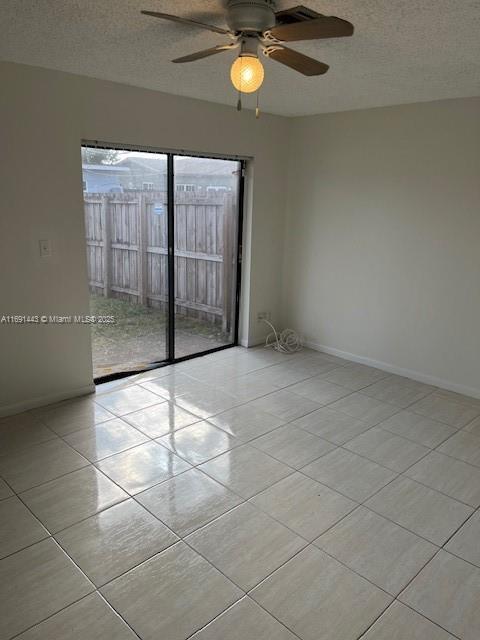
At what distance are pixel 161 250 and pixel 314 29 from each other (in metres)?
2.50

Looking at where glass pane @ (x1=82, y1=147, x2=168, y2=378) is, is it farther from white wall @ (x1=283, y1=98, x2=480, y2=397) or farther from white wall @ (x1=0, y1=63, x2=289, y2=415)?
white wall @ (x1=283, y1=98, x2=480, y2=397)

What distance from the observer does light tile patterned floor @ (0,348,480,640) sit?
1791 millimetres

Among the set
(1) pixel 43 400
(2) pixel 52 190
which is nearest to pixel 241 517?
(1) pixel 43 400

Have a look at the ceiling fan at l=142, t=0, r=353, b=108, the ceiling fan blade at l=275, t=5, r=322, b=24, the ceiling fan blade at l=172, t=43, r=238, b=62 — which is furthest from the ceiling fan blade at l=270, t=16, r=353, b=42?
the ceiling fan blade at l=172, t=43, r=238, b=62

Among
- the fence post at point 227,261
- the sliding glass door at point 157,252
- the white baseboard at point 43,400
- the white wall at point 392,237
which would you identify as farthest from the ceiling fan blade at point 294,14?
the white baseboard at point 43,400

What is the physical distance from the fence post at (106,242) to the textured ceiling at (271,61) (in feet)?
3.01

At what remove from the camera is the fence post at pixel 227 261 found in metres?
4.54

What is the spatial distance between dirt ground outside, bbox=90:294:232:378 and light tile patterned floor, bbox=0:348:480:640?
0.56 metres

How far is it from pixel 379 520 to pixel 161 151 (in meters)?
3.04

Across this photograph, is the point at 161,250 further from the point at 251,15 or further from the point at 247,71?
the point at 251,15

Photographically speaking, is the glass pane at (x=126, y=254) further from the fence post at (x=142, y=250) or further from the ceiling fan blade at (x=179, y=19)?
the ceiling fan blade at (x=179, y=19)

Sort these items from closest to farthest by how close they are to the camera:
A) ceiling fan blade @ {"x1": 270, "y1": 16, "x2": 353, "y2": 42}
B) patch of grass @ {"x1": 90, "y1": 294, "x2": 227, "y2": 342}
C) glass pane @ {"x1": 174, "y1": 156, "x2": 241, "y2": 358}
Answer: ceiling fan blade @ {"x1": 270, "y1": 16, "x2": 353, "y2": 42} → patch of grass @ {"x1": 90, "y1": 294, "x2": 227, "y2": 342} → glass pane @ {"x1": 174, "y1": 156, "x2": 241, "y2": 358}

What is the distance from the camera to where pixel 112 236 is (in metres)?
3.83

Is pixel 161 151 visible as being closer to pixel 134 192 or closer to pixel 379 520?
pixel 134 192
